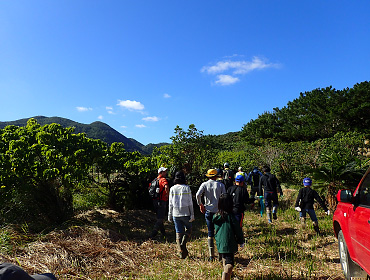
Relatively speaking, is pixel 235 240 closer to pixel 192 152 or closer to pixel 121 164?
pixel 121 164

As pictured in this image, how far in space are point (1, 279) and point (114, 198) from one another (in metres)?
8.16

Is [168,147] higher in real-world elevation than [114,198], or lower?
higher

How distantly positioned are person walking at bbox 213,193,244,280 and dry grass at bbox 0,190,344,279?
489 mm

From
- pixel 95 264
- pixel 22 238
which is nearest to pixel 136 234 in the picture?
pixel 95 264

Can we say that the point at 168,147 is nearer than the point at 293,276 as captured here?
No

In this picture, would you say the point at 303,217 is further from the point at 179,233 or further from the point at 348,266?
the point at 179,233

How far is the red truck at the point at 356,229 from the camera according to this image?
288 cm

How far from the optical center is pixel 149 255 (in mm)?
5270

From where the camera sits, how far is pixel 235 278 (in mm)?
4027

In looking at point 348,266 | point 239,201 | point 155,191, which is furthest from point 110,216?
point 348,266

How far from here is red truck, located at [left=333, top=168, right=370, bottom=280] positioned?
288 cm

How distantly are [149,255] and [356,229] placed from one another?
3931 mm

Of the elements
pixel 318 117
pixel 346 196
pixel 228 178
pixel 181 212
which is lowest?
pixel 181 212

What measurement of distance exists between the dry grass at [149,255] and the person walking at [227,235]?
1.60ft
